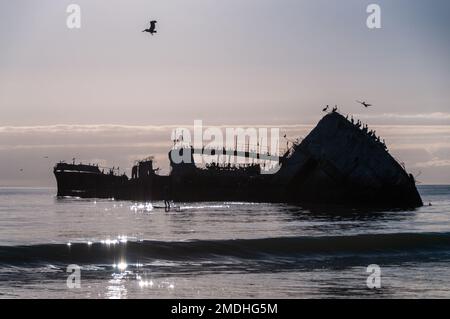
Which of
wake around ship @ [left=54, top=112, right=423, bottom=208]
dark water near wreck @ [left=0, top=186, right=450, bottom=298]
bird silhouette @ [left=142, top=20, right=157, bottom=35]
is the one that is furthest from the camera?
wake around ship @ [left=54, top=112, right=423, bottom=208]

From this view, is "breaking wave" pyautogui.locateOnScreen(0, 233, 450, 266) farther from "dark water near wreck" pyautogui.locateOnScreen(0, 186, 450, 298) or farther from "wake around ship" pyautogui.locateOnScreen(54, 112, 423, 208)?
"wake around ship" pyautogui.locateOnScreen(54, 112, 423, 208)

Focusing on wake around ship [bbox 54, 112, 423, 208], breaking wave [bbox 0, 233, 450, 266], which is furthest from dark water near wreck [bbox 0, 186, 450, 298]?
wake around ship [bbox 54, 112, 423, 208]

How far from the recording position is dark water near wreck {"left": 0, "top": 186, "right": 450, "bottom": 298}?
27.4 metres

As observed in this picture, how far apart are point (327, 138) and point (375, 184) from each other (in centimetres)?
743

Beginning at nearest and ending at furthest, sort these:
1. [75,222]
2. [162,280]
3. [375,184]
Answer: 1. [162,280]
2. [75,222]
3. [375,184]

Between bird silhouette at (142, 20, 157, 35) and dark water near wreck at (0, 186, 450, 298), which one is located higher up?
bird silhouette at (142, 20, 157, 35)

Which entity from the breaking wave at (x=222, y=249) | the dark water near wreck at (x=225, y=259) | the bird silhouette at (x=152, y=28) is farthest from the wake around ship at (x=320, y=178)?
the bird silhouette at (x=152, y=28)

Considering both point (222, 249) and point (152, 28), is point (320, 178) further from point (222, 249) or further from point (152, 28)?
point (152, 28)

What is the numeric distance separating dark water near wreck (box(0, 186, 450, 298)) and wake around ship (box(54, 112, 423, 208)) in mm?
23762

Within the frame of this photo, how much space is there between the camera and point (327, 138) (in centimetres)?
9056

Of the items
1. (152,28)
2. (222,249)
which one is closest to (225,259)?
(222,249)

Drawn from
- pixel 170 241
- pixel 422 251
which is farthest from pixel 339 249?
pixel 170 241
